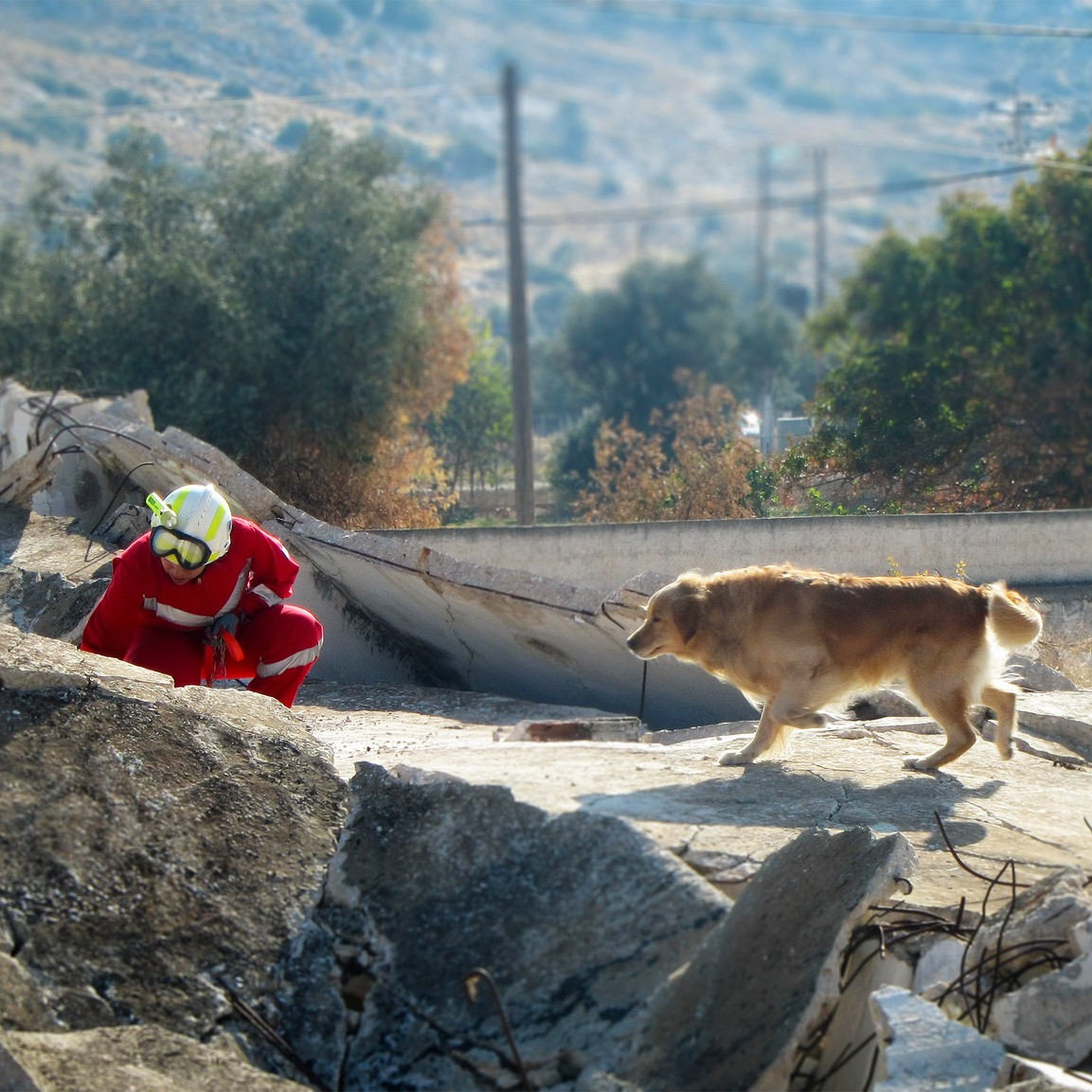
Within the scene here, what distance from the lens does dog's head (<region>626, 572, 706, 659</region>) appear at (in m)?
6.86

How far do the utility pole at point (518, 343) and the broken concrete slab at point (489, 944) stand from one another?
510 inches

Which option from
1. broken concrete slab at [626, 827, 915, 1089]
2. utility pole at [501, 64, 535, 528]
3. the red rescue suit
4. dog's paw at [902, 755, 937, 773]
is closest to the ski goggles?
the red rescue suit

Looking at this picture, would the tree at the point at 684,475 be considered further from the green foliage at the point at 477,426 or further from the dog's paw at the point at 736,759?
the dog's paw at the point at 736,759

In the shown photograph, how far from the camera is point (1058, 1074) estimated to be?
3.98 metres

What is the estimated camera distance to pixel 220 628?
695 centimetres

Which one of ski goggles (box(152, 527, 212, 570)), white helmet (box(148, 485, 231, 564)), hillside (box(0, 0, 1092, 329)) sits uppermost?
hillside (box(0, 0, 1092, 329))

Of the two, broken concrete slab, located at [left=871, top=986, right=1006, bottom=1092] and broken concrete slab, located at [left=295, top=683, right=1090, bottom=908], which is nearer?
broken concrete slab, located at [left=871, top=986, right=1006, bottom=1092]

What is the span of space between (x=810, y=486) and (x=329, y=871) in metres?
7.60

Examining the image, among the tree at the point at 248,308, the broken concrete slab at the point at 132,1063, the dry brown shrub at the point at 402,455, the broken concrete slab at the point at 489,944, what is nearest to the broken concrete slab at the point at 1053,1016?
the broken concrete slab at the point at 489,944

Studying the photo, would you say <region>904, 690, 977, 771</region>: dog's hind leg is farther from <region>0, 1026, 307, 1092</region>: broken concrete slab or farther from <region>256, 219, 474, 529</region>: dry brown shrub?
<region>256, 219, 474, 529</region>: dry brown shrub

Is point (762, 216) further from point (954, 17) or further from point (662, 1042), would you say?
point (662, 1042)

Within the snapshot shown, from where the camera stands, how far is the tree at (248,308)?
19734 mm

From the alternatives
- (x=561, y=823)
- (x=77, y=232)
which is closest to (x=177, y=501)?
(x=561, y=823)

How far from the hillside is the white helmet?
1548 cm
